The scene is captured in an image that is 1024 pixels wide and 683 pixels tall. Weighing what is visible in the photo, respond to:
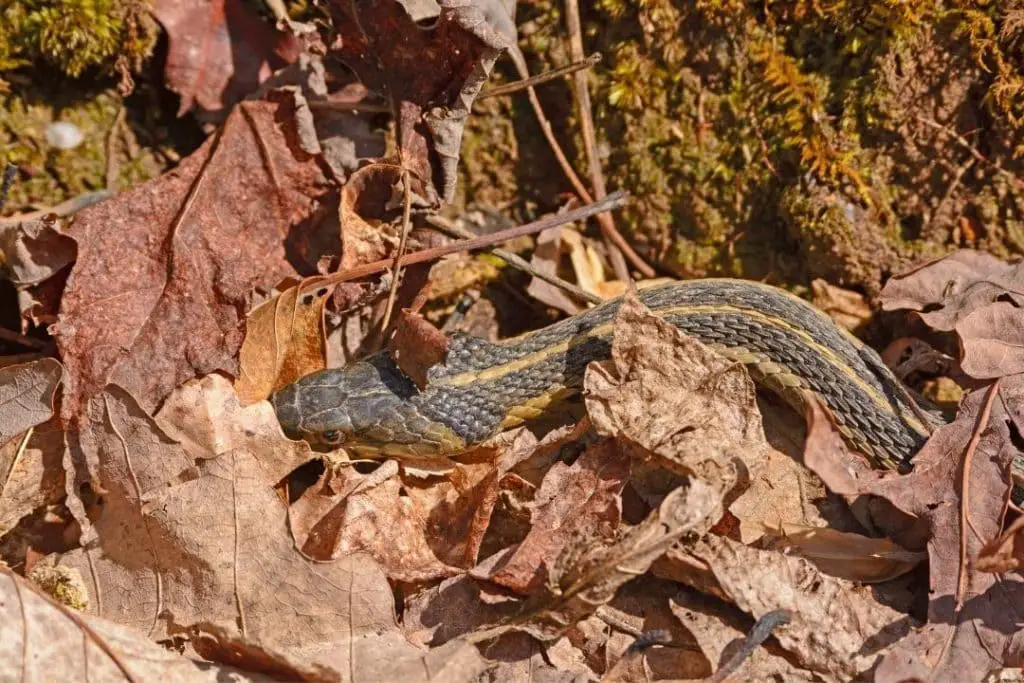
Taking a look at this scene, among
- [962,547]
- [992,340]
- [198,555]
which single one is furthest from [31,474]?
[992,340]

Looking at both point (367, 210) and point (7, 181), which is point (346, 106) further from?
point (7, 181)

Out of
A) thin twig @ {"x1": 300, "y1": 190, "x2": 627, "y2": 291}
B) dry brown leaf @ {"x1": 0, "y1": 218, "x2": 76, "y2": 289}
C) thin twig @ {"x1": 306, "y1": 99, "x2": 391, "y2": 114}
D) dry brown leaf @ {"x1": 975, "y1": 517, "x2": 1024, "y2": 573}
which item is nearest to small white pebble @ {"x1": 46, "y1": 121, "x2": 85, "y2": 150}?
dry brown leaf @ {"x1": 0, "y1": 218, "x2": 76, "y2": 289}

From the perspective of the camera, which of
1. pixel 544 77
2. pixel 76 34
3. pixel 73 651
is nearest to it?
pixel 73 651

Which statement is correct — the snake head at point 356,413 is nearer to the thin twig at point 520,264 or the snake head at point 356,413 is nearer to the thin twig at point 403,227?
the thin twig at point 403,227

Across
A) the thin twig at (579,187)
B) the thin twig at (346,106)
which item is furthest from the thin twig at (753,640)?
the thin twig at (346,106)

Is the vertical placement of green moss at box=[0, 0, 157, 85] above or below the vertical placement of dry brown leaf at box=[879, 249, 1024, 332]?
above

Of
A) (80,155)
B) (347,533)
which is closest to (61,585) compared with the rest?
(347,533)

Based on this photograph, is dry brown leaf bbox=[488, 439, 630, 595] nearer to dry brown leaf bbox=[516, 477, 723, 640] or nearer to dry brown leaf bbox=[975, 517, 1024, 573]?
dry brown leaf bbox=[516, 477, 723, 640]
